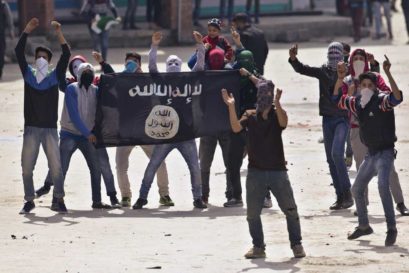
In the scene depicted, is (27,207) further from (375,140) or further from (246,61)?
(375,140)

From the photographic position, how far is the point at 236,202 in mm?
16891

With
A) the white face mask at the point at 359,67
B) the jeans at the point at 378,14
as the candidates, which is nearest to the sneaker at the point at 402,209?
the white face mask at the point at 359,67

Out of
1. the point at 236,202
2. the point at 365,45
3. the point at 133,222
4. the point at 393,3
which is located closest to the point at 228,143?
the point at 236,202

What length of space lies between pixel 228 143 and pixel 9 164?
3789 mm

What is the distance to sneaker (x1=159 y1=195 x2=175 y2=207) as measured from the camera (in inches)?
672

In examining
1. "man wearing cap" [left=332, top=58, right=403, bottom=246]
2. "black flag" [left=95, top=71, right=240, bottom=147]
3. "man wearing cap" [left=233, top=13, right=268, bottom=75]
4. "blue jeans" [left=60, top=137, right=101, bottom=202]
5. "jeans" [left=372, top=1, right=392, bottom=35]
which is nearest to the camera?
"man wearing cap" [left=332, top=58, right=403, bottom=246]

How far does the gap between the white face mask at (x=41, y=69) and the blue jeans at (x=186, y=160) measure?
1.49 m

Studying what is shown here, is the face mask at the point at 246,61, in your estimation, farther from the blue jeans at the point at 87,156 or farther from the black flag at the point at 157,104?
the blue jeans at the point at 87,156

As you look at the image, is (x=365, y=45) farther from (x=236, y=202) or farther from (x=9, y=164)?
(x=236, y=202)

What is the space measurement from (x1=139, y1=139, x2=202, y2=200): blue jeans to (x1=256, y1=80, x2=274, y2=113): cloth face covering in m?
3.13

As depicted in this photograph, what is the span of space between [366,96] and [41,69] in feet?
11.9

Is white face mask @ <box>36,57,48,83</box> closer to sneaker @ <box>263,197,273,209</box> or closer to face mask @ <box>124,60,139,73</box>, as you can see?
face mask @ <box>124,60,139,73</box>

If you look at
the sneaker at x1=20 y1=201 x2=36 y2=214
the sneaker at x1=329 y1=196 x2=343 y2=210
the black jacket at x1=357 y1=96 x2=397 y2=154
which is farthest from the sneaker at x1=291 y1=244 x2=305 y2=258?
A: the sneaker at x1=20 y1=201 x2=36 y2=214

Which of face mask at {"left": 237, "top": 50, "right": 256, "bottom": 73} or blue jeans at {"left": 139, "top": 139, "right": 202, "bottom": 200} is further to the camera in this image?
face mask at {"left": 237, "top": 50, "right": 256, "bottom": 73}
